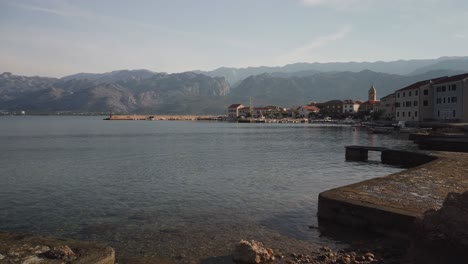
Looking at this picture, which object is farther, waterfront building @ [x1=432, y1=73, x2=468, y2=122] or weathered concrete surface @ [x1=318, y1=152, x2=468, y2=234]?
waterfront building @ [x1=432, y1=73, x2=468, y2=122]

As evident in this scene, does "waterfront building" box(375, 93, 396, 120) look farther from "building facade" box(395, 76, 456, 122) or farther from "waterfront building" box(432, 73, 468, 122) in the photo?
"waterfront building" box(432, 73, 468, 122)

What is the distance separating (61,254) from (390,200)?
14.1 metres

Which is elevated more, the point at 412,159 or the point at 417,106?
the point at 417,106

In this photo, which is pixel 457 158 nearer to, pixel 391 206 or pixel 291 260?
pixel 391 206

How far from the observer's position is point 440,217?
12281 mm

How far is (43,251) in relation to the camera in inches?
443

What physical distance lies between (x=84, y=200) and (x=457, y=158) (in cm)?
3023

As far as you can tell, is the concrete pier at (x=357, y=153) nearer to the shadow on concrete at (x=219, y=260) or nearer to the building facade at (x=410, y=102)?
the shadow on concrete at (x=219, y=260)

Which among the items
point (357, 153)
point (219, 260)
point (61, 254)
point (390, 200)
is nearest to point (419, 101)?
point (357, 153)

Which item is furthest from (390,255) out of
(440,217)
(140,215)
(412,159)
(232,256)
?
(412,159)

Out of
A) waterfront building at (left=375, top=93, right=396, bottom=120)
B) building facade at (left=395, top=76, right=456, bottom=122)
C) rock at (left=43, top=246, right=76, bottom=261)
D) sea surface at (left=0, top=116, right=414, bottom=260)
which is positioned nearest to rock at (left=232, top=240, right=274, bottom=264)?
sea surface at (left=0, top=116, right=414, bottom=260)

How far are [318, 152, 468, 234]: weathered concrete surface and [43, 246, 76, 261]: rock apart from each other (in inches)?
456

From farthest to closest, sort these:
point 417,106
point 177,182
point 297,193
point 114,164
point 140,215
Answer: point 417,106
point 114,164
point 177,182
point 297,193
point 140,215

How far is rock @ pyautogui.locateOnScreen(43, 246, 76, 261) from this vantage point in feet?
35.5
